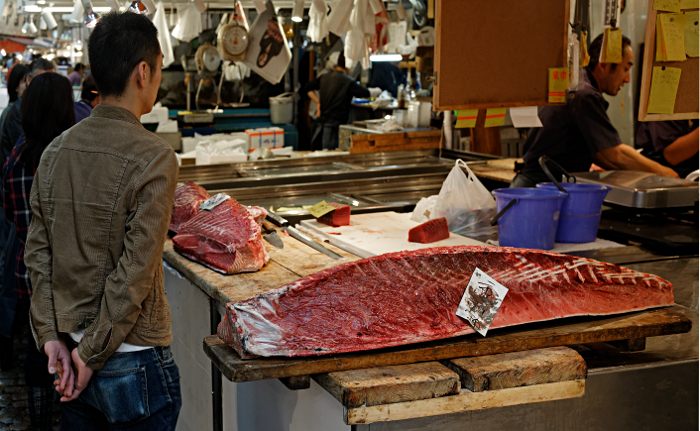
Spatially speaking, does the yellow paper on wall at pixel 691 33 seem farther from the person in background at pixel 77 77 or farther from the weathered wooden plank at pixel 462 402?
the person in background at pixel 77 77

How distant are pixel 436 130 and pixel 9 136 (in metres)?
4.76

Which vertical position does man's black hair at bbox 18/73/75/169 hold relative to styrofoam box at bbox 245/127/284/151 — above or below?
above

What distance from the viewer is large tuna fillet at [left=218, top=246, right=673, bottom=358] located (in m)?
1.89

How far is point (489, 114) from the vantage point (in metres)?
3.47

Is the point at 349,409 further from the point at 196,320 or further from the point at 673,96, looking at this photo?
the point at 673,96

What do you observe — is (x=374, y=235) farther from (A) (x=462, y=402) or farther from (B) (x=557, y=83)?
(A) (x=462, y=402)

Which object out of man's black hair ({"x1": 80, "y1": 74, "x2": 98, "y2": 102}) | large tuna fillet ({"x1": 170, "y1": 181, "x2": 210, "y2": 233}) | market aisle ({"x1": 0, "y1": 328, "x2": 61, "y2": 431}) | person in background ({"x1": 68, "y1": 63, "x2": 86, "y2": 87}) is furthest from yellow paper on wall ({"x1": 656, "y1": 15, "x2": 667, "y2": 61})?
person in background ({"x1": 68, "y1": 63, "x2": 86, "y2": 87})

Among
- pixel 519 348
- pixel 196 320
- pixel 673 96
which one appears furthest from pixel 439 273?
pixel 673 96

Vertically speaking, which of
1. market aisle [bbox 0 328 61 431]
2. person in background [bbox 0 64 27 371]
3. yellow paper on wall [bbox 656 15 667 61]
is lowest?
market aisle [bbox 0 328 61 431]

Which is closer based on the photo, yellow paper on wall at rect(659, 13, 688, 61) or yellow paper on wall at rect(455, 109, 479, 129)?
yellow paper on wall at rect(659, 13, 688, 61)

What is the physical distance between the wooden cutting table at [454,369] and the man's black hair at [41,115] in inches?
74.8

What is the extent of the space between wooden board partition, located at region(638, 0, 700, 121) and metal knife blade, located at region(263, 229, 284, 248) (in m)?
1.75

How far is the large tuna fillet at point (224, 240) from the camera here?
2.82 meters

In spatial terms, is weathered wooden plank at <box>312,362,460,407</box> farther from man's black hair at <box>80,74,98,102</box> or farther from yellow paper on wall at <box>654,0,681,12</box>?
man's black hair at <box>80,74,98,102</box>
